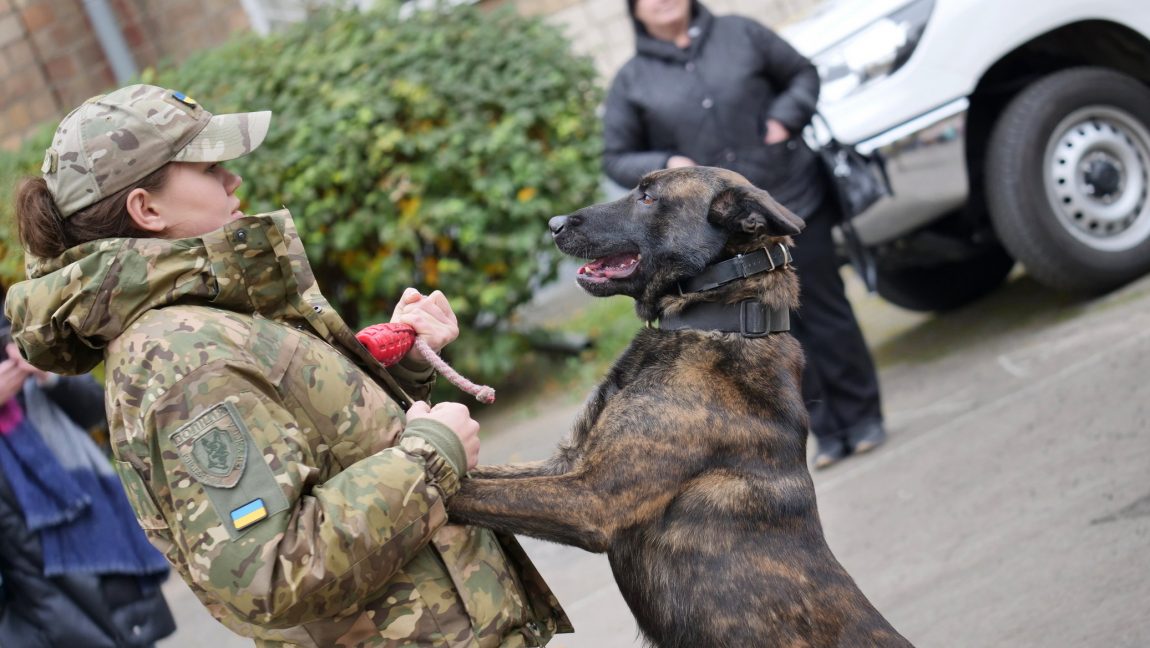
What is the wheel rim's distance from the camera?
617 cm

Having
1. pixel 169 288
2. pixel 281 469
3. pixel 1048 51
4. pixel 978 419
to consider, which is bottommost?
pixel 978 419

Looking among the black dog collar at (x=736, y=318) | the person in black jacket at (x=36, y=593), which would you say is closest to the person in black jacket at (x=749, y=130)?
the black dog collar at (x=736, y=318)

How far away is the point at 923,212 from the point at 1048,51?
1.20m

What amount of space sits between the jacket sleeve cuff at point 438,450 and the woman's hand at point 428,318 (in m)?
0.52

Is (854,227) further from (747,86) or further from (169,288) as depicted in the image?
(169,288)

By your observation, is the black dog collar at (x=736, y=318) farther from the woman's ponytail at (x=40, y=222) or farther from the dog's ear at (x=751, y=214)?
the woman's ponytail at (x=40, y=222)

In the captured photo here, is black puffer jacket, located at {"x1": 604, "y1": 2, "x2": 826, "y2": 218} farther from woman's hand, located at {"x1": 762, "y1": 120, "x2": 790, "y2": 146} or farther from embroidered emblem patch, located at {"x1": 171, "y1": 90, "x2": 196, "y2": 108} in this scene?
embroidered emblem patch, located at {"x1": 171, "y1": 90, "x2": 196, "y2": 108}

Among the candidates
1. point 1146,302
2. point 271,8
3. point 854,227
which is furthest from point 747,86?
point 271,8

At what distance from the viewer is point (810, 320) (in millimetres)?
5719

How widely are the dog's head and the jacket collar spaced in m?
2.15

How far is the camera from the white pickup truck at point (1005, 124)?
6.04 metres

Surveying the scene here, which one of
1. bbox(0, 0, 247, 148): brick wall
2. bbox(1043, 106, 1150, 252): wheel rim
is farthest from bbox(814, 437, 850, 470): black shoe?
bbox(0, 0, 247, 148): brick wall

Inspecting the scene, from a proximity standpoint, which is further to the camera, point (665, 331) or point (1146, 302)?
point (1146, 302)

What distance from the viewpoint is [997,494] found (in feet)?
15.9
